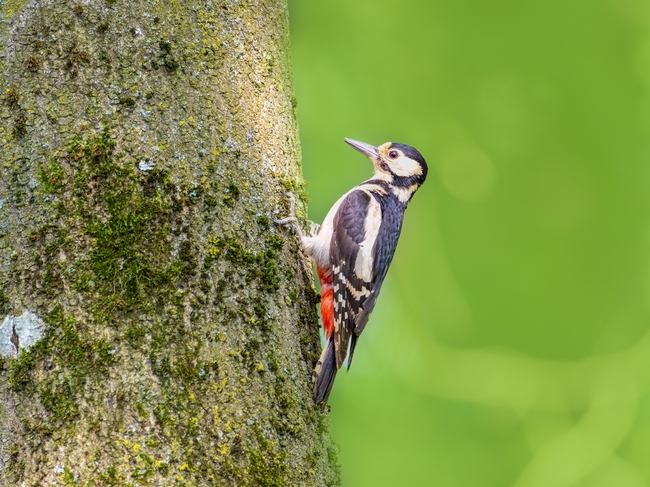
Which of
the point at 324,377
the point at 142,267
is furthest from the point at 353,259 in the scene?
the point at 142,267

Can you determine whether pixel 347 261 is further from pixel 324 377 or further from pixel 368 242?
pixel 324 377

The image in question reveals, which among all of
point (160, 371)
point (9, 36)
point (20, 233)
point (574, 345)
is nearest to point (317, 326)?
point (160, 371)

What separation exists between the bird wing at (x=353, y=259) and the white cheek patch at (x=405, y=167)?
0.53 meters

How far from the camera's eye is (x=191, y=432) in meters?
1.62

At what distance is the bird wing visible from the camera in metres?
3.01

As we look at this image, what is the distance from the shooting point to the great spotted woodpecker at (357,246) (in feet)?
9.67

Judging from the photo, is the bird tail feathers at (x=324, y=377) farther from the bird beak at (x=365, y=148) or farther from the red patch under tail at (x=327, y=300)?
the bird beak at (x=365, y=148)

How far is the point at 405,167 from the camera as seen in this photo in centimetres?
404

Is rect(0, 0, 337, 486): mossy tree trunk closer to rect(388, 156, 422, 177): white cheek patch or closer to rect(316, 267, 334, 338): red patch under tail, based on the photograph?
rect(316, 267, 334, 338): red patch under tail

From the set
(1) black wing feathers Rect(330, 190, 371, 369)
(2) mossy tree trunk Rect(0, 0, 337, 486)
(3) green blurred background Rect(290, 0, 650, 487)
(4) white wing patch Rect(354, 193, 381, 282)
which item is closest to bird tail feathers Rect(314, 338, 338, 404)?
(2) mossy tree trunk Rect(0, 0, 337, 486)

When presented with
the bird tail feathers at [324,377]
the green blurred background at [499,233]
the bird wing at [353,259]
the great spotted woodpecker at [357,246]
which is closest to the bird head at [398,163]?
the great spotted woodpecker at [357,246]

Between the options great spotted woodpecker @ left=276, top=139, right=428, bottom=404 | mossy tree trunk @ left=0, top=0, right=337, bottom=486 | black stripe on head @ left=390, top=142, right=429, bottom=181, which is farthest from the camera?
black stripe on head @ left=390, top=142, right=429, bottom=181

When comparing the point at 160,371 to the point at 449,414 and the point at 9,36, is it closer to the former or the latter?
the point at 9,36

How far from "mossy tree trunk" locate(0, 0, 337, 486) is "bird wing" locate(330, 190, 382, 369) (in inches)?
32.3
